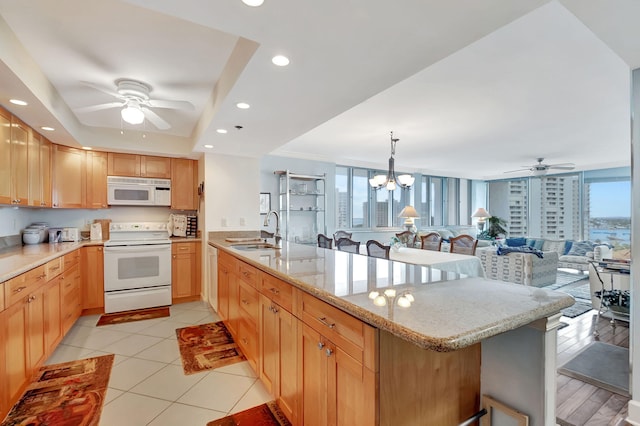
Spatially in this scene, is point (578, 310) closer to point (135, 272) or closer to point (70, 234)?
point (135, 272)

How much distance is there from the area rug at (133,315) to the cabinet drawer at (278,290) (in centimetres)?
245

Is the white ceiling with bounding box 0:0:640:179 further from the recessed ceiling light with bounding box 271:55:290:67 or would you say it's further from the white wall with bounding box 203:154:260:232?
the white wall with bounding box 203:154:260:232

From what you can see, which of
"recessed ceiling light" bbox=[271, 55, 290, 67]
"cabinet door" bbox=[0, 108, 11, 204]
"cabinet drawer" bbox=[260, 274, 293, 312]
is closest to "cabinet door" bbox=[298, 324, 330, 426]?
"cabinet drawer" bbox=[260, 274, 293, 312]

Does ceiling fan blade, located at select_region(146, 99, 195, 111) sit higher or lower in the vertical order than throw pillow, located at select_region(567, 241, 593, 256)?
higher

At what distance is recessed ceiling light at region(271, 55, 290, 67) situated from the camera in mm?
1682

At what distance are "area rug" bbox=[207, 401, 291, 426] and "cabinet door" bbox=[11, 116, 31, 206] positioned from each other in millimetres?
2701

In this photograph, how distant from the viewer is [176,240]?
13.6ft

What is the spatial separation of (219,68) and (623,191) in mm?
9271

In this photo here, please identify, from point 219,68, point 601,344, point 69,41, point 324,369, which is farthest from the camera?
point 601,344

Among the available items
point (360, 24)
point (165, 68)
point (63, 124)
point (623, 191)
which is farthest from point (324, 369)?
point (623, 191)

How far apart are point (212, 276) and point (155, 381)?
1.58 m

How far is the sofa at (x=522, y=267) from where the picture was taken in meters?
4.70

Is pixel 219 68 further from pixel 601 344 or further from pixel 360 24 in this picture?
pixel 601 344

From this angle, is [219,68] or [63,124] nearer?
[219,68]
